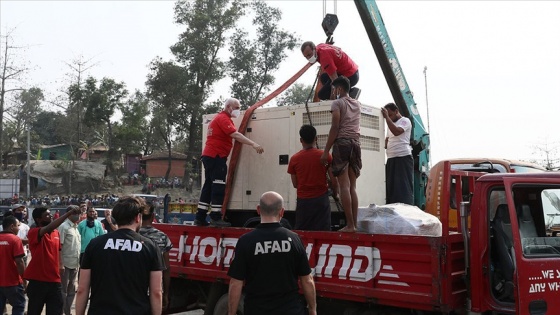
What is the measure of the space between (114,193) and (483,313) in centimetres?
4020

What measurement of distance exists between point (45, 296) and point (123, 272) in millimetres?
3662

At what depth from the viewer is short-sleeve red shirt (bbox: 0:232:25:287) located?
7.50 metres

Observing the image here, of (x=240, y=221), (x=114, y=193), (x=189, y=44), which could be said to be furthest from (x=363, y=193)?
(x=114, y=193)

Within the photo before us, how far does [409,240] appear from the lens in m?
4.91

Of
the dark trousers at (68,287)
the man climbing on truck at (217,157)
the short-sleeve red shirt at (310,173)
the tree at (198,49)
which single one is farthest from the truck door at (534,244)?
the tree at (198,49)

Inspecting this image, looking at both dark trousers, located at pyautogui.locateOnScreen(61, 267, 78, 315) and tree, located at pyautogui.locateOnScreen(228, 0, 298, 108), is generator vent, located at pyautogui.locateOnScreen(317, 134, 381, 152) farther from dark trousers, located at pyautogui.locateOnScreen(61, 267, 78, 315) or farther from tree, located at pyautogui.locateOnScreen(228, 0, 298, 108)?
tree, located at pyautogui.locateOnScreen(228, 0, 298, 108)

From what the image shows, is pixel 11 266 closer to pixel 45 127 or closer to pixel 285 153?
pixel 285 153

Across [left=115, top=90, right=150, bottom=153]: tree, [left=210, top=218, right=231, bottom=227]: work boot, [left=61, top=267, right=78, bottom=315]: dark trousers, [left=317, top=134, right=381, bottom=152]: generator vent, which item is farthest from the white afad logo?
[left=115, top=90, right=150, bottom=153]: tree

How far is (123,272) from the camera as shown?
13.0ft

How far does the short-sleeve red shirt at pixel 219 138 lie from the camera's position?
7.46 meters

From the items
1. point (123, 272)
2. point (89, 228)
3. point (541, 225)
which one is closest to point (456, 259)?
point (541, 225)

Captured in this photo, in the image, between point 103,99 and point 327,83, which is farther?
point 103,99

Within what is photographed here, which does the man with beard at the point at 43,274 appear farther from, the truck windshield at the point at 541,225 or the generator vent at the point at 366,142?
the truck windshield at the point at 541,225

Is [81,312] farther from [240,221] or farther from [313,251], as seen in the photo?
[240,221]
